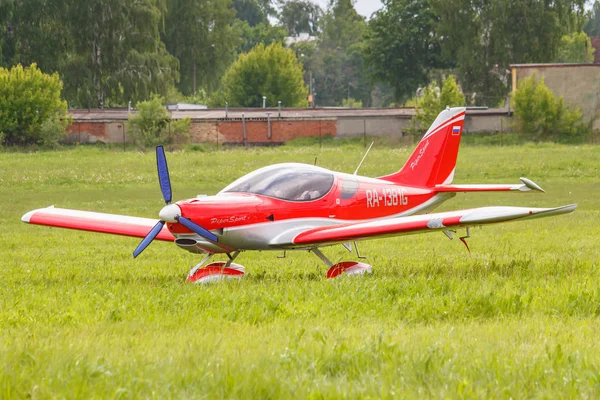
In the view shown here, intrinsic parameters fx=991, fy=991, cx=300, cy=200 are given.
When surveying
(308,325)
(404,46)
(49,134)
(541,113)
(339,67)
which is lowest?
(49,134)

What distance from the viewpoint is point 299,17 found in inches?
7515

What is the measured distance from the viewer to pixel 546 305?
9.80 m

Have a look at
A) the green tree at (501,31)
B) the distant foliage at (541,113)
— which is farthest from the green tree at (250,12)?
the distant foliage at (541,113)

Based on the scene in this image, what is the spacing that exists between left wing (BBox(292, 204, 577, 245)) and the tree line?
64586 millimetres

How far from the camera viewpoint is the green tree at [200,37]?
95.9 m

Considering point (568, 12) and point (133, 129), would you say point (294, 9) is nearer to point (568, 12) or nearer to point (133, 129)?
point (568, 12)

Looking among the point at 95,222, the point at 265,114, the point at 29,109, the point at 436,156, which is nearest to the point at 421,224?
the point at 436,156

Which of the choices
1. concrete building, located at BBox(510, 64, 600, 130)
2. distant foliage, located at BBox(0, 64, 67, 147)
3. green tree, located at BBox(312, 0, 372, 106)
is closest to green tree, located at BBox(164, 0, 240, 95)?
distant foliage, located at BBox(0, 64, 67, 147)

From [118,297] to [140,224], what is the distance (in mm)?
4724

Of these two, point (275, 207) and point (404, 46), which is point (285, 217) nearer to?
point (275, 207)

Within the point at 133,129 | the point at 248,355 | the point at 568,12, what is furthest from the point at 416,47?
the point at 248,355

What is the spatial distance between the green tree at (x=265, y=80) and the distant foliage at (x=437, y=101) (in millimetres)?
35700

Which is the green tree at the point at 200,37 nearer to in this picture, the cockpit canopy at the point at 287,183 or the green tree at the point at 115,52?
the green tree at the point at 115,52

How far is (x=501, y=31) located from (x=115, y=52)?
31.5 meters
